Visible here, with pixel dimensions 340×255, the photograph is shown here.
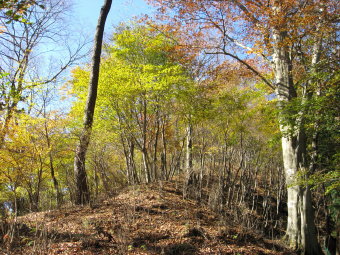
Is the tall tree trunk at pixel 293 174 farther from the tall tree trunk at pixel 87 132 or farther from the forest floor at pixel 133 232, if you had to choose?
the tall tree trunk at pixel 87 132

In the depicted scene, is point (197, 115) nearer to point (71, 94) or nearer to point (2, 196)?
point (71, 94)

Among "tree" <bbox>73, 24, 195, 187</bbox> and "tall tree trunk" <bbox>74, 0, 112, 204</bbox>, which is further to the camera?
"tree" <bbox>73, 24, 195, 187</bbox>

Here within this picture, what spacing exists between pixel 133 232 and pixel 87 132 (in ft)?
9.46

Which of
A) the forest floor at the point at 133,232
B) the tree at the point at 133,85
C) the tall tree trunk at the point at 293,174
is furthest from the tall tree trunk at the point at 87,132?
the tall tree trunk at the point at 293,174

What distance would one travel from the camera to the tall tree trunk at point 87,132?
19.9 ft

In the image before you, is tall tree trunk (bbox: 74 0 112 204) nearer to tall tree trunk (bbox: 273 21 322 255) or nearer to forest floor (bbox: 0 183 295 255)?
forest floor (bbox: 0 183 295 255)

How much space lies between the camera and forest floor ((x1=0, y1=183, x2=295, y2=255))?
375 centimetres

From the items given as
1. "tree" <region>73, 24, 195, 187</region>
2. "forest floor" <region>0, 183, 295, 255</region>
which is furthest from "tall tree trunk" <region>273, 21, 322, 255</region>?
"tree" <region>73, 24, 195, 187</region>

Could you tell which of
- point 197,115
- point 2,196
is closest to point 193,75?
point 197,115

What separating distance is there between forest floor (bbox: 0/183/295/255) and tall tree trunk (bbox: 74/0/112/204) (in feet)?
1.60

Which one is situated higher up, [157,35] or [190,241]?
[157,35]

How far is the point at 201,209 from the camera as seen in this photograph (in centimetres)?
707

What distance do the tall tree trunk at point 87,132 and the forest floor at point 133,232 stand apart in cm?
49

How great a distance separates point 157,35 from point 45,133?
5.64 meters
